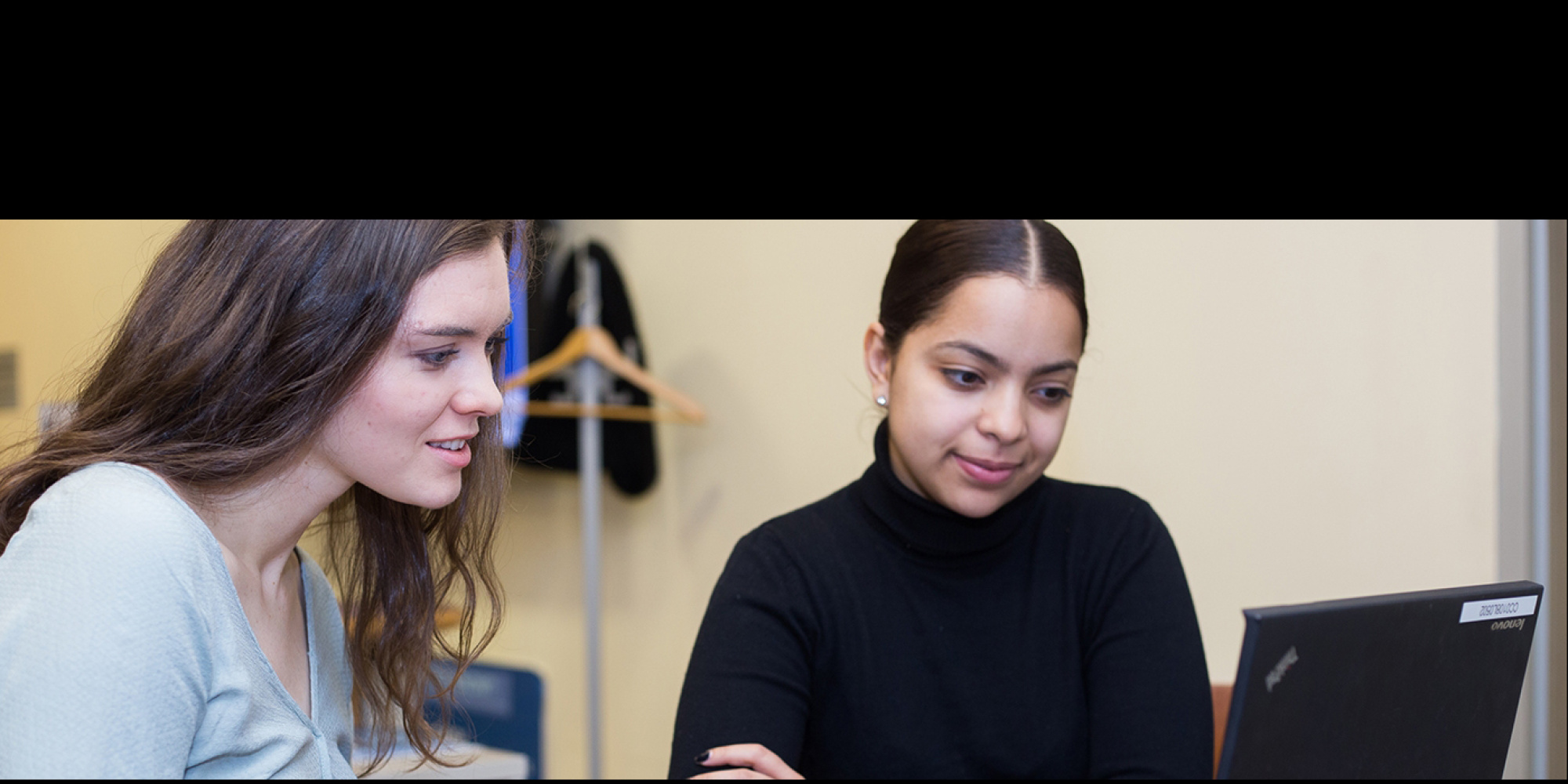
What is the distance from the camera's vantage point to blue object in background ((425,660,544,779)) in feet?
7.24

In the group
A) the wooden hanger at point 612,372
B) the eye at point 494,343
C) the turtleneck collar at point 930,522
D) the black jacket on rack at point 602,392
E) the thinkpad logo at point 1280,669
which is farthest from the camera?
the black jacket on rack at point 602,392

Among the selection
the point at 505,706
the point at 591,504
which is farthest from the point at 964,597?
the point at 591,504

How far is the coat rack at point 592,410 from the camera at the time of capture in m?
2.45

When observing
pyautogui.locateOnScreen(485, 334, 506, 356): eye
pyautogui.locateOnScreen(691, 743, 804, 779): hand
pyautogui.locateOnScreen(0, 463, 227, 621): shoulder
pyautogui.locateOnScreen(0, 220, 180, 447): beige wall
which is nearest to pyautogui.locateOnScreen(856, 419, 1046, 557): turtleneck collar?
pyautogui.locateOnScreen(691, 743, 804, 779): hand

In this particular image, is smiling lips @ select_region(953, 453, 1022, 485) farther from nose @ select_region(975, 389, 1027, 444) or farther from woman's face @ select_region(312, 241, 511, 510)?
woman's face @ select_region(312, 241, 511, 510)

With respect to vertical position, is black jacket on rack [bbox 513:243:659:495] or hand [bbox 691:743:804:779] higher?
black jacket on rack [bbox 513:243:659:495]

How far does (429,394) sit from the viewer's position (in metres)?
0.98

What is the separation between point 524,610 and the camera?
9.50 ft

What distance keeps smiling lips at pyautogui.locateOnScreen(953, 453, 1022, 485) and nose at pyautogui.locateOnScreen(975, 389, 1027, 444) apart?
0.11 ft

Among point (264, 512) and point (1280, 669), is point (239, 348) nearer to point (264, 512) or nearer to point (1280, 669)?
point (264, 512)

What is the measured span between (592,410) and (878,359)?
4.25 feet

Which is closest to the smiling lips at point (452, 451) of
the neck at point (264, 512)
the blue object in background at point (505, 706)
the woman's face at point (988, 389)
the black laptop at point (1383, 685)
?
the neck at point (264, 512)

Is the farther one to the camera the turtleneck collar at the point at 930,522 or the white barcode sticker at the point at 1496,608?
the turtleneck collar at the point at 930,522

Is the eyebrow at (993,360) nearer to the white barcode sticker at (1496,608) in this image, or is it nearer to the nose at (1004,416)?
the nose at (1004,416)
